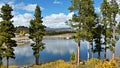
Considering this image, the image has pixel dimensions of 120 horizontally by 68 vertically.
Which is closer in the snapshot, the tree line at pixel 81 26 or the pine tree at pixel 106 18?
the tree line at pixel 81 26

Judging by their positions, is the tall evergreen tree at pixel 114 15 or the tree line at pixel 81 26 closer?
the tree line at pixel 81 26

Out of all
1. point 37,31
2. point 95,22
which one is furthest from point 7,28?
point 95,22


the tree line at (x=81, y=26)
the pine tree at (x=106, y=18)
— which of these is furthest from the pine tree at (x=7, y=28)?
the pine tree at (x=106, y=18)

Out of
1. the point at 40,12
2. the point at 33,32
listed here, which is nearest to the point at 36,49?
the point at 33,32

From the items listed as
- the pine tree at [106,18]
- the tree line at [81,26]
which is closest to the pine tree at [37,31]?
the tree line at [81,26]

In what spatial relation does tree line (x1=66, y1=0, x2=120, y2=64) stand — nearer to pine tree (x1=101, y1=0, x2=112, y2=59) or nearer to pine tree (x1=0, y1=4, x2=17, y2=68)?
pine tree (x1=101, y1=0, x2=112, y2=59)

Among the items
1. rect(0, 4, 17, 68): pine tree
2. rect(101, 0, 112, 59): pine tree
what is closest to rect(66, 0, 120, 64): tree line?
rect(101, 0, 112, 59): pine tree

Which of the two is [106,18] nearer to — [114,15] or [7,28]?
[114,15]

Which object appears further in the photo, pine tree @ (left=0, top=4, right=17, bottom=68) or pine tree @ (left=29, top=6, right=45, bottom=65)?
pine tree @ (left=29, top=6, right=45, bottom=65)

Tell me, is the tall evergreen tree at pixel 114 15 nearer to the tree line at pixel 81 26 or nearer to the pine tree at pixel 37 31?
the tree line at pixel 81 26

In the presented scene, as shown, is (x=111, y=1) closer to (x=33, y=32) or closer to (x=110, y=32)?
Answer: (x=110, y=32)

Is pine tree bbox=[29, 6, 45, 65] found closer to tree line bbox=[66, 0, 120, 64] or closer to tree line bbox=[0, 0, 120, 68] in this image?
tree line bbox=[0, 0, 120, 68]

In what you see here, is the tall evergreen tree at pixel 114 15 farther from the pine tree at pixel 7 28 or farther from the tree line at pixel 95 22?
the pine tree at pixel 7 28

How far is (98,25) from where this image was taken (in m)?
57.5
